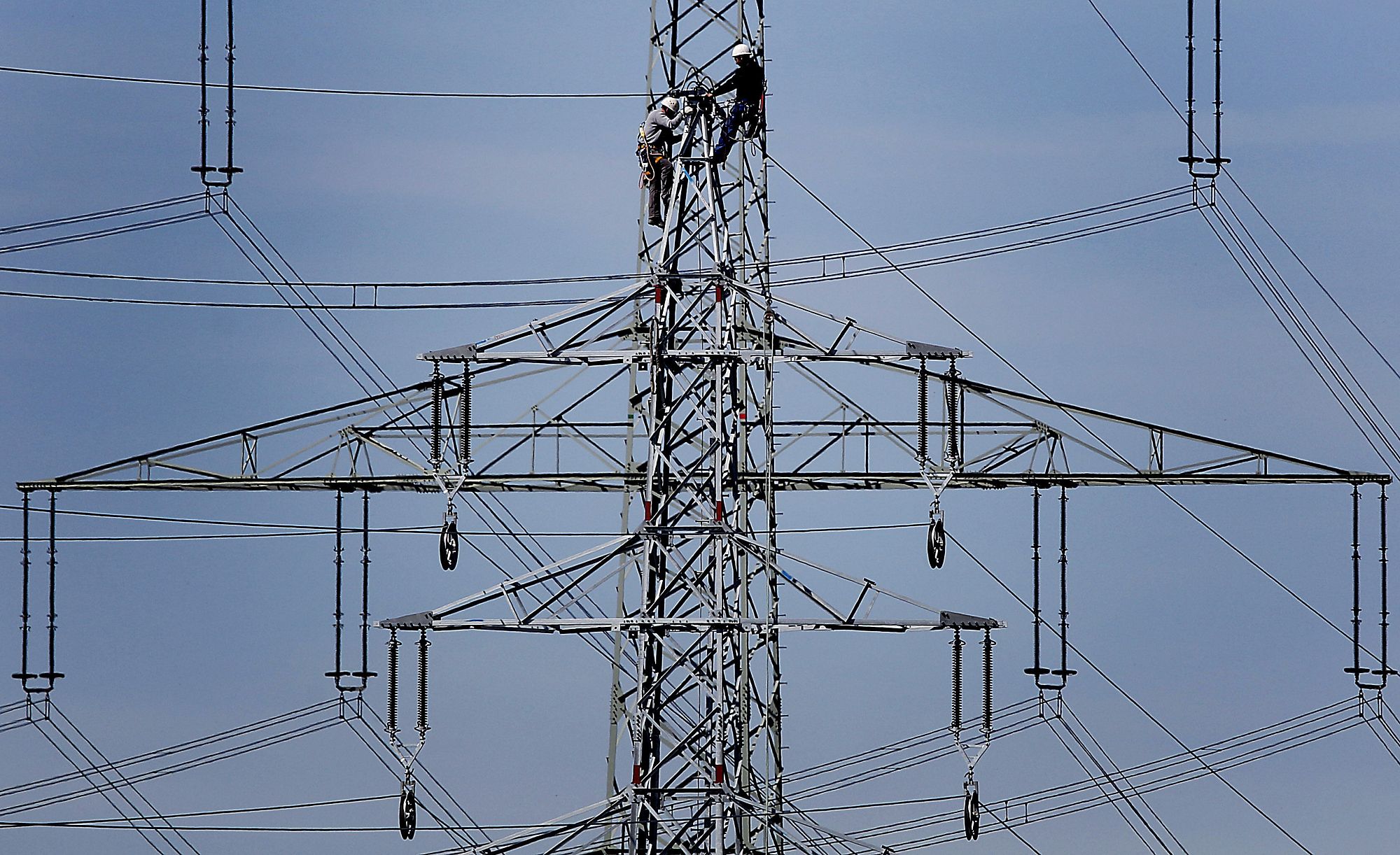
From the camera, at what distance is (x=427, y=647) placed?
31.6 m

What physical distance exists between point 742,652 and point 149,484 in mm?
12882

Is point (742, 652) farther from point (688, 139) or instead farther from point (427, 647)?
point (688, 139)

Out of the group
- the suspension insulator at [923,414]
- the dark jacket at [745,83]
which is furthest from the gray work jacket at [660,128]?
the suspension insulator at [923,414]

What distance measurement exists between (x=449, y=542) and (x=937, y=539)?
687cm

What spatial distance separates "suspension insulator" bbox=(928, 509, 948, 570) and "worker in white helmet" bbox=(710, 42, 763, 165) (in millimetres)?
5912

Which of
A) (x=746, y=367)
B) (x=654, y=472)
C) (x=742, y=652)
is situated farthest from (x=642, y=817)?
(x=746, y=367)

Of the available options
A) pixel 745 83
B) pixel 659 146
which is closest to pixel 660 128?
pixel 659 146

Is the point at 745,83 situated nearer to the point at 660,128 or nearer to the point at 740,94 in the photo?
the point at 740,94

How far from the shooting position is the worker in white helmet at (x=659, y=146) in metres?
32.1

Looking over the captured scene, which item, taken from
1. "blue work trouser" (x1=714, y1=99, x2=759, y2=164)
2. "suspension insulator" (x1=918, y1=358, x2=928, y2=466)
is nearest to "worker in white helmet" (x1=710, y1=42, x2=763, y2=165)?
"blue work trouser" (x1=714, y1=99, x2=759, y2=164)

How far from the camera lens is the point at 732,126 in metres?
32.2

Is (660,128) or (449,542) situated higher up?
(660,128)

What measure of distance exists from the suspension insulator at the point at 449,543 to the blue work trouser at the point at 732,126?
6357 mm

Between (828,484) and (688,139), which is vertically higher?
(688,139)
